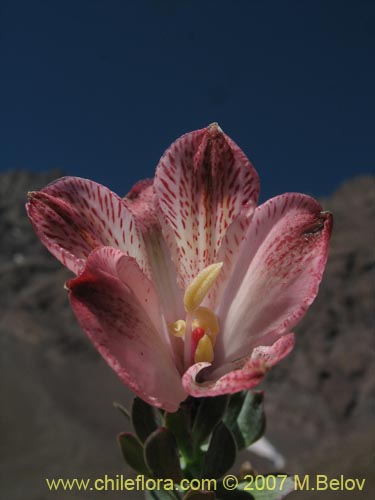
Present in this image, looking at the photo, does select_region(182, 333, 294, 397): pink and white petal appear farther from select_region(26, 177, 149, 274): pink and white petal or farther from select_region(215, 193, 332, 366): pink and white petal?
→ select_region(26, 177, 149, 274): pink and white petal

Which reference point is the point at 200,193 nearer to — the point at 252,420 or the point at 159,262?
the point at 159,262

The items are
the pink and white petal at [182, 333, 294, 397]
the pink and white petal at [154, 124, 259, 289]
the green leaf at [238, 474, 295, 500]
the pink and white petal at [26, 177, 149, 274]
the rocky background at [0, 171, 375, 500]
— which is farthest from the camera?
the rocky background at [0, 171, 375, 500]

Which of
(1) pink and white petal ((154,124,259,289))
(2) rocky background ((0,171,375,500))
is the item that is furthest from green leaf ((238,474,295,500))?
(2) rocky background ((0,171,375,500))

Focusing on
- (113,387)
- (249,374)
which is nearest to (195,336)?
(249,374)

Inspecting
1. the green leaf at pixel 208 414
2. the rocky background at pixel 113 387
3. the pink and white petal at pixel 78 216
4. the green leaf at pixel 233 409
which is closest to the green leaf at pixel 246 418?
the green leaf at pixel 233 409

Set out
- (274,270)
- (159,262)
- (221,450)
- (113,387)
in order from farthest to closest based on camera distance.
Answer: (113,387), (159,262), (274,270), (221,450)

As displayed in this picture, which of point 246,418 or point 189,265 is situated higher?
point 189,265
